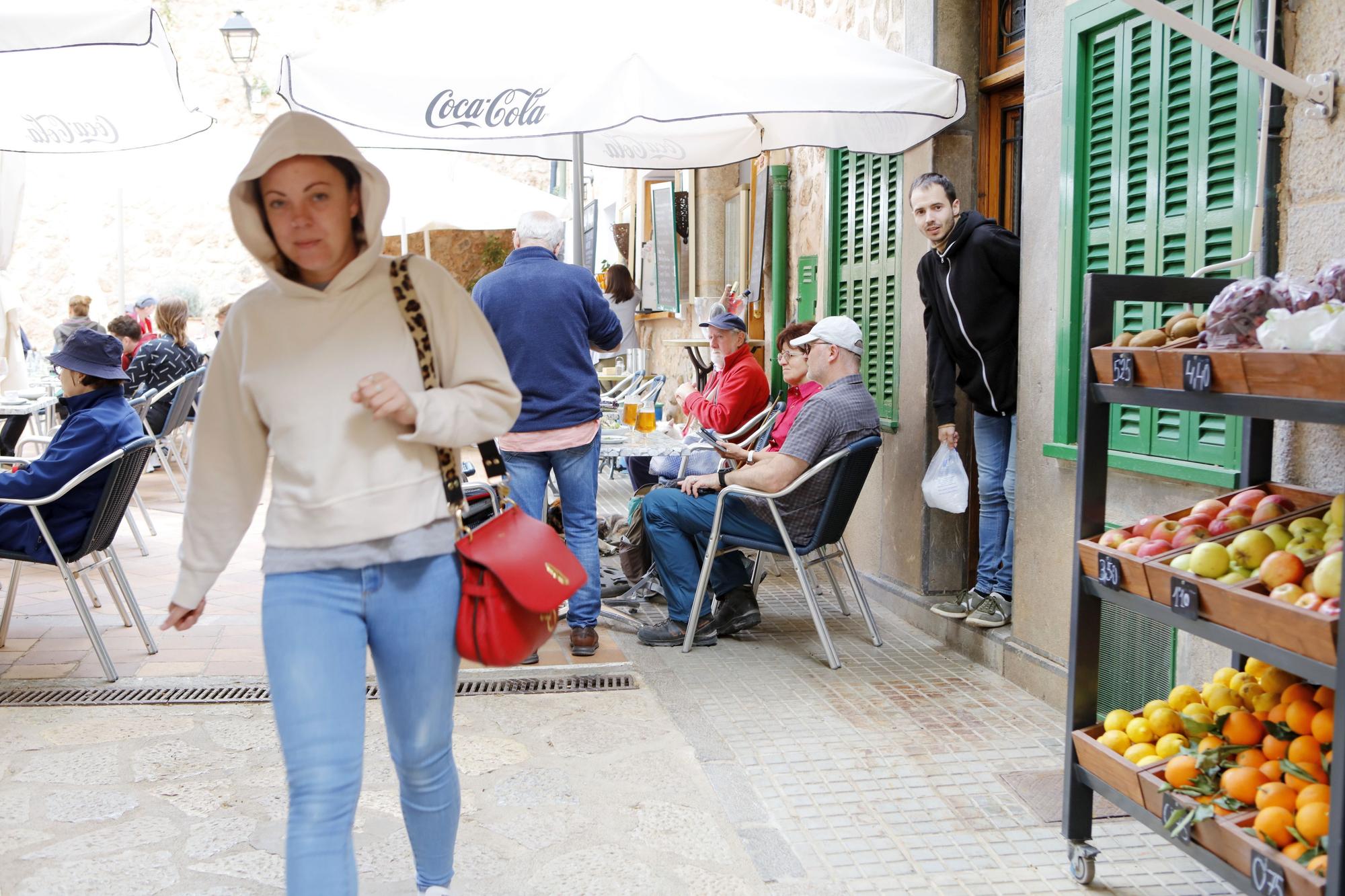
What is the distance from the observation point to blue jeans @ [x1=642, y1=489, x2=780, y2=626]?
5.16 metres

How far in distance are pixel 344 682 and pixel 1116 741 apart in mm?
1833

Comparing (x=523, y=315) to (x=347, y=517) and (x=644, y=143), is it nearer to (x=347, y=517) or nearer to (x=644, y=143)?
(x=644, y=143)

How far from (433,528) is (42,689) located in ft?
10.0

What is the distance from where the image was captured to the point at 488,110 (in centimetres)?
437

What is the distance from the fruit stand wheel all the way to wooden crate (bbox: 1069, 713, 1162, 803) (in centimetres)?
20

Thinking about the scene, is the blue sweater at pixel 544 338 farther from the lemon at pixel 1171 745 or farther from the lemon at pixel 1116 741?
the lemon at pixel 1171 745

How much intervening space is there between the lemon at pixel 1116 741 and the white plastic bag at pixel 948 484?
2064 millimetres

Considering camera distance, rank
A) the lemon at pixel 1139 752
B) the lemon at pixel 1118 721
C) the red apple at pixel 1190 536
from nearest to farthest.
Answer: the red apple at pixel 1190 536 → the lemon at pixel 1139 752 → the lemon at pixel 1118 721

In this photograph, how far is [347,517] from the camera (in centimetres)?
216

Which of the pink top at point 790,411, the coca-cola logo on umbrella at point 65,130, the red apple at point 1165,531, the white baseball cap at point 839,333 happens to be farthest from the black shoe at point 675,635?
the coca-cola logo on umbrella at point 65,130

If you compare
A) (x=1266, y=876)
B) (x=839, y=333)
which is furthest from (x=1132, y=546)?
(x=839, y=333)

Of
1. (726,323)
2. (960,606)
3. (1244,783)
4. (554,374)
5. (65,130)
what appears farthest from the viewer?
(726,323)

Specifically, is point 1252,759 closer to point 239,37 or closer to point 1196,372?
point 1196,372

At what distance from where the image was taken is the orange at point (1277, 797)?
→ 94.7 inches
